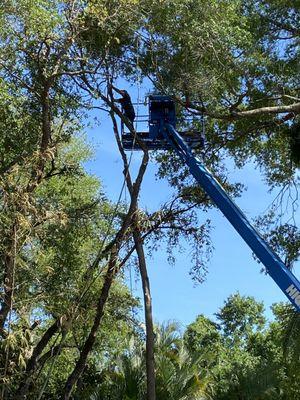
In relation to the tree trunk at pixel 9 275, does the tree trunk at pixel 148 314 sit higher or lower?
higher

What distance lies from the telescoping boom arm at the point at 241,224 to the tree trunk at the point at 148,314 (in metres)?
1.92

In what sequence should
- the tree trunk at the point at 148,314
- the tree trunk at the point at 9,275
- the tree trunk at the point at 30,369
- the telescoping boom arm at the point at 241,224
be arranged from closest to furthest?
the tree trunk at the point at 9,275 < the tree trunk at the point at 30,369 < the telescoping boom arm at the point at 241,224 < the tree trunk at the point at 148,314

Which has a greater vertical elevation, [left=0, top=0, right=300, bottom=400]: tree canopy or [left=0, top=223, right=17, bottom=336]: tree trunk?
[left=0, top=0, right=300, bottom=400]: tree canopy

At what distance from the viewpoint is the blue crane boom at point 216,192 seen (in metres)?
8.51

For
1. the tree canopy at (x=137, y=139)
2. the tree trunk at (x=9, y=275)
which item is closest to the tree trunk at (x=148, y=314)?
the tree canopy at (x=137, y=139)

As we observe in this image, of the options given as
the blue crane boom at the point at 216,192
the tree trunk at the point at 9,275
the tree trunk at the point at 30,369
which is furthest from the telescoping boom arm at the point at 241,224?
the tree trunk at the point at 9,275

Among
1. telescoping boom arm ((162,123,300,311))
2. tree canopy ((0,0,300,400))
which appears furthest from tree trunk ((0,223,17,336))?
telescoping boom arm ((162,123,300,311))

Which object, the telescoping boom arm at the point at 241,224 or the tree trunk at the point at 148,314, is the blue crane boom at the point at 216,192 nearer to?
the telescoping boom arm at the point at 241,224

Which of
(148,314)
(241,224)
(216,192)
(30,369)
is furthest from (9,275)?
(148,314)

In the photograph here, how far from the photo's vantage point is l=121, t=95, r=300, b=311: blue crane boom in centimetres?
851

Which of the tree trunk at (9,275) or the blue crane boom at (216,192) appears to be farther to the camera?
the blue crane boom at (216,192)

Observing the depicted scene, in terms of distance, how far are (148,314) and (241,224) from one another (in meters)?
2.99

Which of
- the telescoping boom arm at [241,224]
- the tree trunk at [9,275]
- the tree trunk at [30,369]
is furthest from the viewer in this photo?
the telescoping boom arm at [241,224]

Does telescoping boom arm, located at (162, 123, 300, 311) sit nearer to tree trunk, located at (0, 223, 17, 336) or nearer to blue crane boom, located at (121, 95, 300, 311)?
blue crane boom, located at (121, 95, 300, 311)
